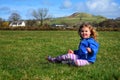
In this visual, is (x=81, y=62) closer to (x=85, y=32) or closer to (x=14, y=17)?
(x=85, y=32)

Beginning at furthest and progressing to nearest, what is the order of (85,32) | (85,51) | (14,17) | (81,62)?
(14,17), (85,32), (85,51), (81,62)

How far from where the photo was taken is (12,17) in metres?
168

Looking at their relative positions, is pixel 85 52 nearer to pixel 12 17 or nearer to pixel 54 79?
pixel 54 79

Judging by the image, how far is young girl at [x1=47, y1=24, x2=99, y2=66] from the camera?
9086 millimetres

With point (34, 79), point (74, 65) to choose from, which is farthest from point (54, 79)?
point (74, 65)

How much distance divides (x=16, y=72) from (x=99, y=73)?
199 cm

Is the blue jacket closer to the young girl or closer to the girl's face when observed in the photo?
the young girl

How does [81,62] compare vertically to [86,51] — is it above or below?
below

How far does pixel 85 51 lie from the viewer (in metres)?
9.18

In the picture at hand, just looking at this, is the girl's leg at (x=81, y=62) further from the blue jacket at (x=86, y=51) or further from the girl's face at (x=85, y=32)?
the girl's face at (x=85, y=32)

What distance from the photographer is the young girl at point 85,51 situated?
9.09 m

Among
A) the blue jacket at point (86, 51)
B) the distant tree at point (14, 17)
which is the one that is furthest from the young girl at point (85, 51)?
the distant tree at point (14, 17)

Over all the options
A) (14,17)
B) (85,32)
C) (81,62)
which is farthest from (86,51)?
(14,17)

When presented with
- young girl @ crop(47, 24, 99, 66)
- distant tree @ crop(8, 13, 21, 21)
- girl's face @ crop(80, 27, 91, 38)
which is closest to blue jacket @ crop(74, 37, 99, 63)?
young girl @ crop(47, 24, 99, 66)
